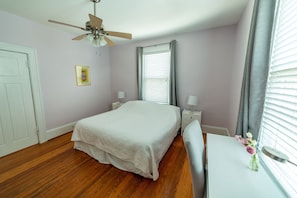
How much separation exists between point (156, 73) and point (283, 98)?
9.02 feet

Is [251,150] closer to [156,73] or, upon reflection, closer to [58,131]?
[156,73]

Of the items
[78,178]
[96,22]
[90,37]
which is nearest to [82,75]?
[90,37]

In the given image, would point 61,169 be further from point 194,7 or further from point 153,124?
point 194,7

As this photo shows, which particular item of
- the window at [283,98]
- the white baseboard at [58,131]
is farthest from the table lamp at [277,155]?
the white baseboard at [58,131]

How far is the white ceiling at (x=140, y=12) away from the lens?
186 centimetres

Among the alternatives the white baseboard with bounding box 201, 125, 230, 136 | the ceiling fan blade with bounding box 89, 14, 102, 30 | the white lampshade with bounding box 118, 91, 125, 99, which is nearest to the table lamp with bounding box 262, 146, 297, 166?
the ceiling fan blade with bounding box 89, 14, 102, 30

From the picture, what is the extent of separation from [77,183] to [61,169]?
1.56 feet

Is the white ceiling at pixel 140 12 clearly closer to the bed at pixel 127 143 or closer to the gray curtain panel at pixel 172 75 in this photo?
the gray curtain panel at pixel 172 75

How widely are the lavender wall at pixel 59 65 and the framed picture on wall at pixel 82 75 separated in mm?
102

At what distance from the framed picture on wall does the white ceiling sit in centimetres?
96

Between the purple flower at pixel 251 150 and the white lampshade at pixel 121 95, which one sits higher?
the white lampshade at pixel 121 95

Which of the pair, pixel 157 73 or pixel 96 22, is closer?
pixel 96 22

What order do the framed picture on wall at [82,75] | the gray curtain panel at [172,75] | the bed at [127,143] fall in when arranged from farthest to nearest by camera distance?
the framed picture on wall at [82,75]
the gray curtain panel at [172,75]
the bed at [127,143]

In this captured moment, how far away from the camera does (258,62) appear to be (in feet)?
4.00
